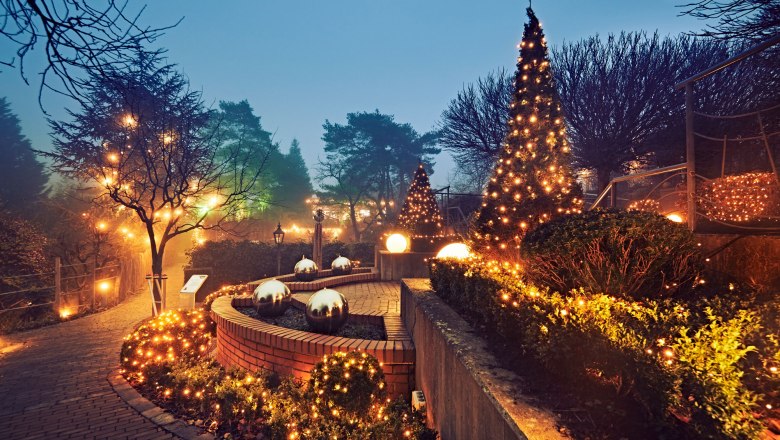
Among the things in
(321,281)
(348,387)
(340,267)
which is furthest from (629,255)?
(340,267)

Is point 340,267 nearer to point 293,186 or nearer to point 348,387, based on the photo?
point 348,387

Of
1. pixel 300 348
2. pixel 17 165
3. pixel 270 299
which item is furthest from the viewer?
pixel 17 165

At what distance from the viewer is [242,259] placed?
16656 millimetres

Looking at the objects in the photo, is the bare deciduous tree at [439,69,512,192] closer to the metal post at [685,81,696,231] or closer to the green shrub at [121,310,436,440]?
the metal post at [685,81,696,231]

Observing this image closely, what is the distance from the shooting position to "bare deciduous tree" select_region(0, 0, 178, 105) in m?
2.54

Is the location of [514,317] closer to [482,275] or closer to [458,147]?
[482,275]

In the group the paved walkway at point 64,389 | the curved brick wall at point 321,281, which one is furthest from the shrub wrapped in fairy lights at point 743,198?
the curved brick wall at point 321,281

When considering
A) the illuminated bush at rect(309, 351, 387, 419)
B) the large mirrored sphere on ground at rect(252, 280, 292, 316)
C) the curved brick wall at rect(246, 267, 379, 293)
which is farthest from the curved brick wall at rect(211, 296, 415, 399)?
the curved brick wall at rect(246, 267, 379, 293)

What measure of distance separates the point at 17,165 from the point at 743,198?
172 feet

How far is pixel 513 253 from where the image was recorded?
256 inches

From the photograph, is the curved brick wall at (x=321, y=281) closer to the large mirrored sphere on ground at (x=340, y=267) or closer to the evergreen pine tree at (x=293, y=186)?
the large mirrored sphere on ground at (x=340, y=267)

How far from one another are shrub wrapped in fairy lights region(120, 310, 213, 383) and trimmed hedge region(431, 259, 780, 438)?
6.05 m

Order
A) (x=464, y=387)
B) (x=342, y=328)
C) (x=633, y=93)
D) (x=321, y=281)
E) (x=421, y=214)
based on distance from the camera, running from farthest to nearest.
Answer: (x=421, y=214) < (x=633, y=93) < (x=321, y=281) < (x=342, y=328) < (x=464, y=387)

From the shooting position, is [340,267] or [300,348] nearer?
[300,348]
